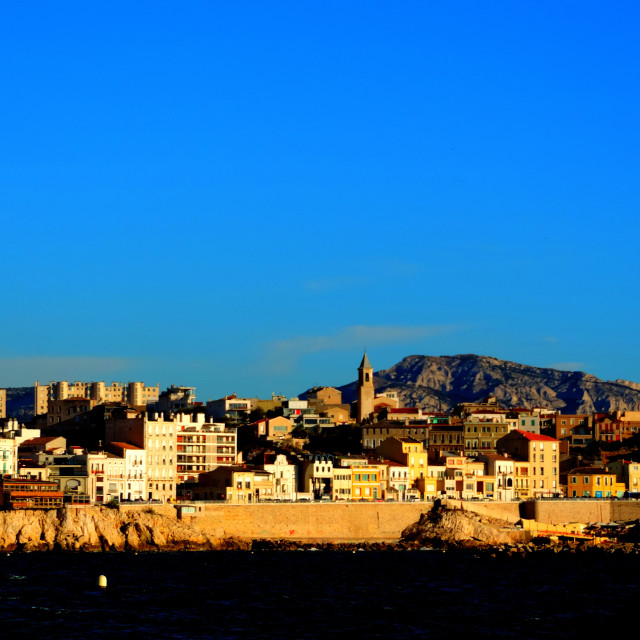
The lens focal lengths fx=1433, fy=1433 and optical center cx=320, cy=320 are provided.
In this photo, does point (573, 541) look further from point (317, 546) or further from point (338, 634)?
point (338, 634)

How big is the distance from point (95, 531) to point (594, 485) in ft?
188

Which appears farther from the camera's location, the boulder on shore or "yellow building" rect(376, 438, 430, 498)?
"yellow building" rect(376, 438, 430, 498)

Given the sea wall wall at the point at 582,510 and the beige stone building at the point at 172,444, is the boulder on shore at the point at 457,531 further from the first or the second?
the beige stone building at the point at 172,444

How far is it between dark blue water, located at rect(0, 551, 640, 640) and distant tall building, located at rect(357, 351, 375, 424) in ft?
234

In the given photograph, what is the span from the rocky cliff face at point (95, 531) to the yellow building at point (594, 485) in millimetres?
47618

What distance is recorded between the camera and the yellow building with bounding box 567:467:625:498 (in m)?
138

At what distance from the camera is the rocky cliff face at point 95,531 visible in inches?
3903

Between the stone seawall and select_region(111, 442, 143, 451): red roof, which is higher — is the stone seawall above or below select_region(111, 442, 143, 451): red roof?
below

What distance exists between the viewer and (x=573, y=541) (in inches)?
4456

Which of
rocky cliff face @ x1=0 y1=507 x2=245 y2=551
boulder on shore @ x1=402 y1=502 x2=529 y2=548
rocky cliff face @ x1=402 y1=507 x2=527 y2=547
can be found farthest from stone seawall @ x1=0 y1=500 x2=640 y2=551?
rocky cliff face @ x1=402 y1=507 x2=527 y2=547

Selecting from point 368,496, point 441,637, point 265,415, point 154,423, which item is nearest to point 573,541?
point 368,496

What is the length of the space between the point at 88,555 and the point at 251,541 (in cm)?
1432

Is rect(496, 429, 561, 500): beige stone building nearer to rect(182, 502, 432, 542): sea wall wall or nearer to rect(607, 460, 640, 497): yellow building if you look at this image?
rect(607, 460, 640, 497): yellow building

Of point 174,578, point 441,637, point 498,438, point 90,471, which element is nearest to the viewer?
point 441,637
